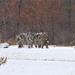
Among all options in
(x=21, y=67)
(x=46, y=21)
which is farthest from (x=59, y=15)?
(x=21, y=67)

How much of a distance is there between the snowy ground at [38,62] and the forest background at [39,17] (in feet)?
62.7

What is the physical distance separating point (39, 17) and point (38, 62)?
2221 cm

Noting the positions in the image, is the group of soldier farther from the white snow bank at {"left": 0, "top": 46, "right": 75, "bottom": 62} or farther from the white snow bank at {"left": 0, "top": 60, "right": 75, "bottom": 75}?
the white snow bank at {"left": 0, "top": 60, "right": 75, "bottom": 75}

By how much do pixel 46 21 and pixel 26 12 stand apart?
8.81ft

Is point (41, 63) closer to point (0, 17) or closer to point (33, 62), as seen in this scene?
point (33, 62)

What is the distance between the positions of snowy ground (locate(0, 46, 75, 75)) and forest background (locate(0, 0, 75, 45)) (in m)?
19.1

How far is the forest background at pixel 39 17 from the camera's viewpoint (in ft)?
139

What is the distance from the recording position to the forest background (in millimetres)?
42344

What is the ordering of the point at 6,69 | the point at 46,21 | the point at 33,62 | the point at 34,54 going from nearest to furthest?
the point at 6,69, the point at 33,62, the point at 34,54, the point at 46,21

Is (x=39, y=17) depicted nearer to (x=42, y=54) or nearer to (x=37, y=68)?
(x=42, y=54)

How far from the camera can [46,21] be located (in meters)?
43.0

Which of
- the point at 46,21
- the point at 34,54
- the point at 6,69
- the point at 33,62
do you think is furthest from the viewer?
the point at 46,21

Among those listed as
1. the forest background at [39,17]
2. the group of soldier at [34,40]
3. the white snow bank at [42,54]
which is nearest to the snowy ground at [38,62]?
the white snow bank at [42,54]

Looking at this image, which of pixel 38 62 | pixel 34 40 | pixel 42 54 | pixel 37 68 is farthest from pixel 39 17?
pixel 37 68
